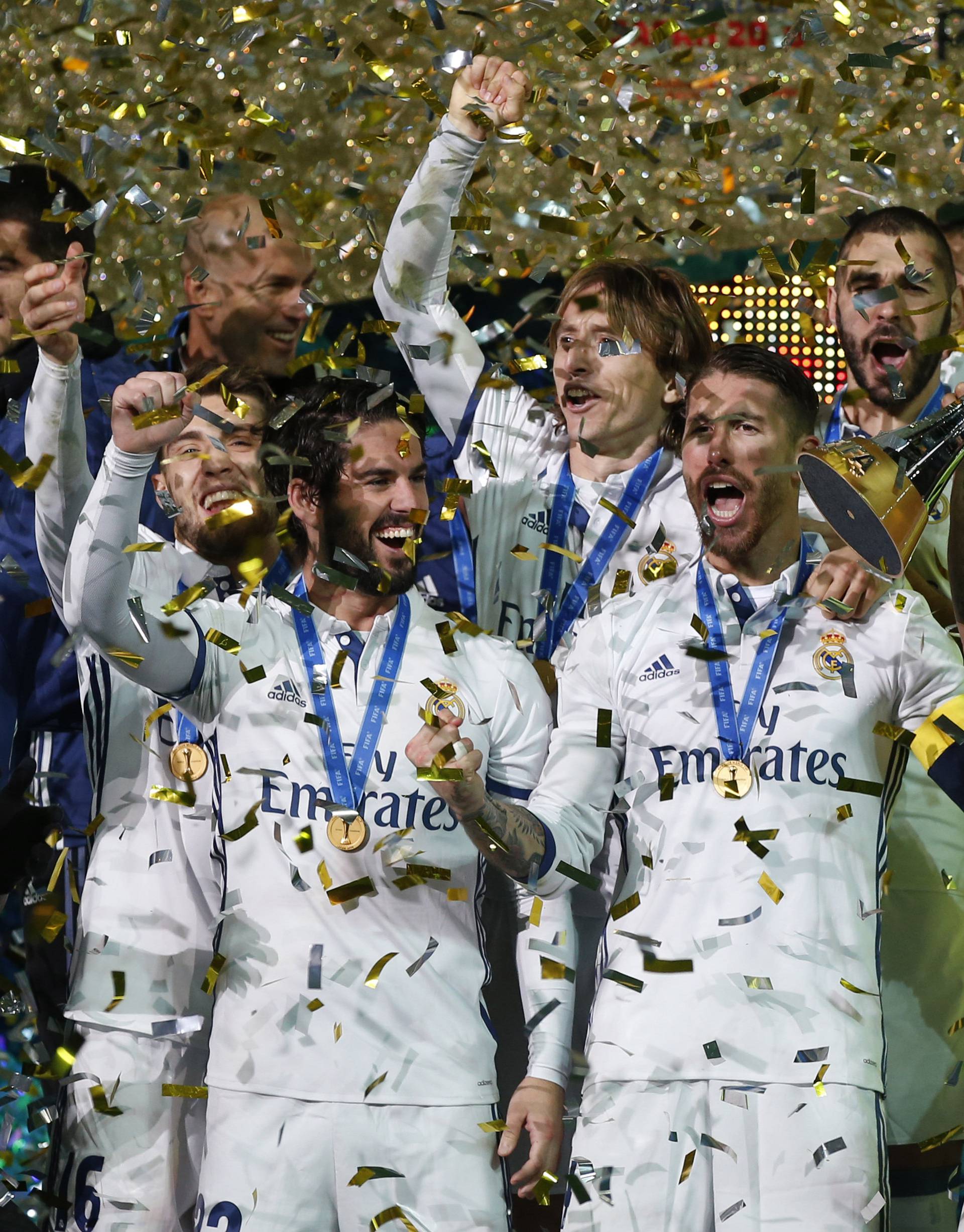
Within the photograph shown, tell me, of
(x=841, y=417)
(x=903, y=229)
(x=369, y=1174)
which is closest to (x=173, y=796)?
(x=369, y=1174)

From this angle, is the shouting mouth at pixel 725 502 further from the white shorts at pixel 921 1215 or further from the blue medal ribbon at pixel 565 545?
the white shorts at pixel 921 1215

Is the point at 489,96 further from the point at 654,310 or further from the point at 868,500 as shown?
the point at 868,500

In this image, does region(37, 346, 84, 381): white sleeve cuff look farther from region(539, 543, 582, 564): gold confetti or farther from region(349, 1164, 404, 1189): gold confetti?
region(349, 1164, 404, 1189): gold confetti

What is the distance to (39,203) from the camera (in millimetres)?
3326

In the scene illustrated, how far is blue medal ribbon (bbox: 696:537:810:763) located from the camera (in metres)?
2.73

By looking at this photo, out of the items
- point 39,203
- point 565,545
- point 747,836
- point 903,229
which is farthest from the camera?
point 39,203

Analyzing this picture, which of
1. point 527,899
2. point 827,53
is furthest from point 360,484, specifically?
point 827,53

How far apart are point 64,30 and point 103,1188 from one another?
2.36 metres

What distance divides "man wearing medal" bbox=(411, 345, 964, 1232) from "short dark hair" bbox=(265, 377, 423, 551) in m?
0.54

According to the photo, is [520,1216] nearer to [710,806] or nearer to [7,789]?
[710,806]

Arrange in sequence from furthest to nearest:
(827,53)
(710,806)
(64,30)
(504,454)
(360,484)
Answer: (827,53)
(64,30)
(504,454)
(360,484)
(710,806)

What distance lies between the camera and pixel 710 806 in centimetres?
271

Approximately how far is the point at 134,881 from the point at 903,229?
75.9 inches

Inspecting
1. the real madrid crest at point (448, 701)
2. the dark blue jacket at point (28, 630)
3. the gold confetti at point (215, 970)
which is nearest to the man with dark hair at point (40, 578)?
the dark blue jacket at point (28, 630)
